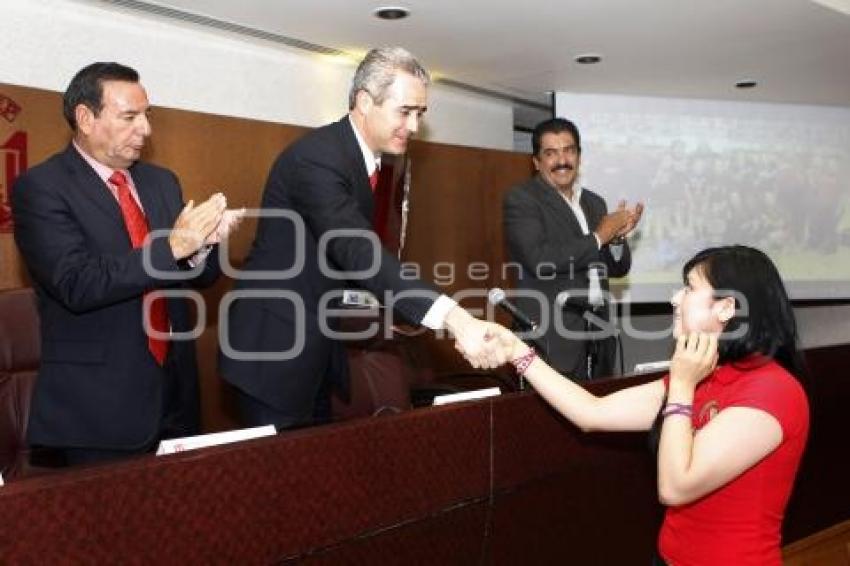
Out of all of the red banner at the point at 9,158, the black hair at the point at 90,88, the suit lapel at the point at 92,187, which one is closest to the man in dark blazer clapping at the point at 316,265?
the suit lapel at the point at 92,187

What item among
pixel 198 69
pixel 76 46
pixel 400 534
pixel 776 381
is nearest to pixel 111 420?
pixel 400 534

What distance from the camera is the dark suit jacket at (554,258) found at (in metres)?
3.19

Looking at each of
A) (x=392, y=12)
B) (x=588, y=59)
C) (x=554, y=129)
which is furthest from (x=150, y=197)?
(x=588, y=59)

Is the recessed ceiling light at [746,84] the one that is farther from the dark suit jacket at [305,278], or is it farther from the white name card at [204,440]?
the white name card at [204,440]

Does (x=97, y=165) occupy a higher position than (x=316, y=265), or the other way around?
(x=97, y=165)

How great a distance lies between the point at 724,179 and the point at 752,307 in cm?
390

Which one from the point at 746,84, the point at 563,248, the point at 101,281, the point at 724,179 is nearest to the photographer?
the point at 101,281

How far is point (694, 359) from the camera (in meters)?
1.44

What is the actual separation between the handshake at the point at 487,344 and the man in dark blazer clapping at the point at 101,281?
0.60m

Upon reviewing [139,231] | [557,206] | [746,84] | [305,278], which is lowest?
[305,278]

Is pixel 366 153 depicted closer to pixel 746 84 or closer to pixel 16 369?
pixel 16 369

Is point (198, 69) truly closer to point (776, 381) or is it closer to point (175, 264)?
point (175, 264)

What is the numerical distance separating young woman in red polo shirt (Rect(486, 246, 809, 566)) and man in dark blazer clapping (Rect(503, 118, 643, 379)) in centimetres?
146

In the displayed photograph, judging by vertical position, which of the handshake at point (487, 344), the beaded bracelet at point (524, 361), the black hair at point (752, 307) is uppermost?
the black hair at point (752, 307)
